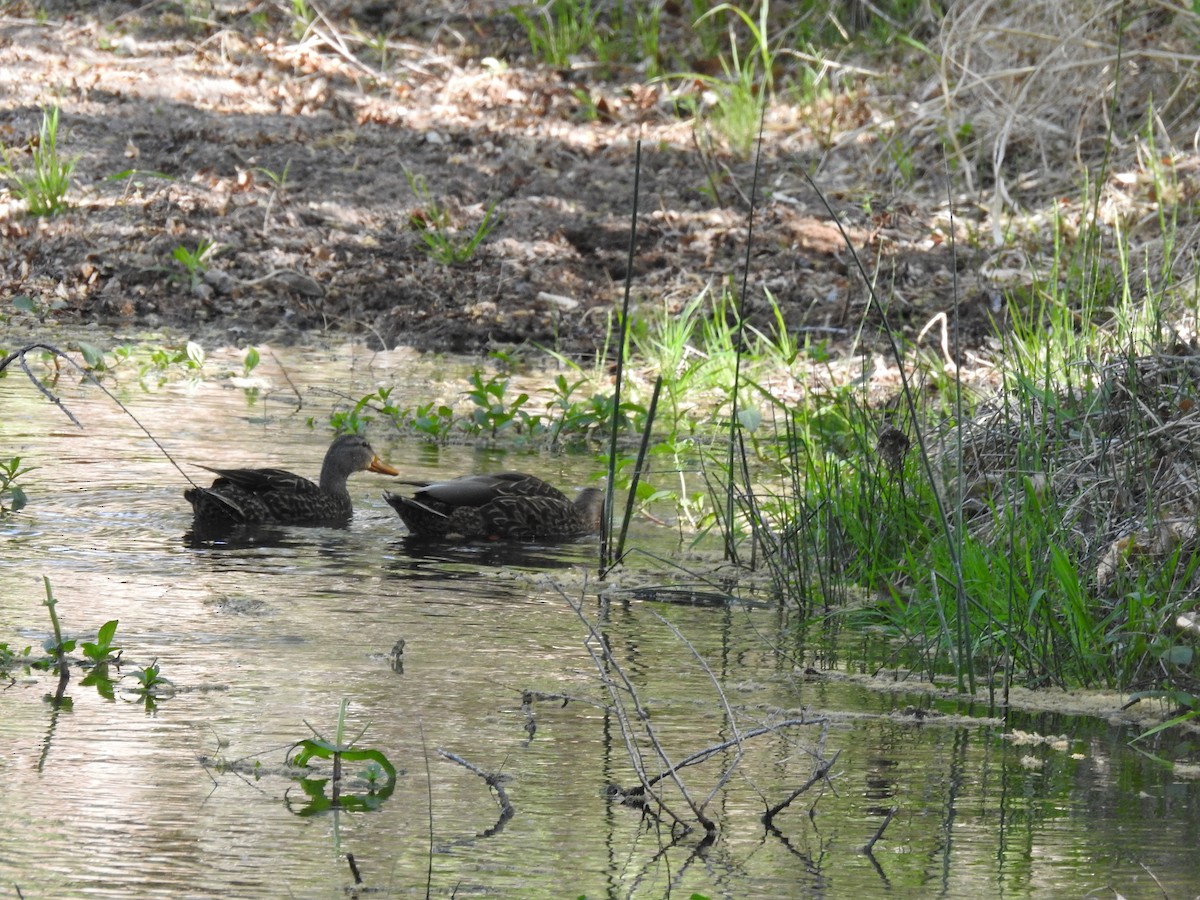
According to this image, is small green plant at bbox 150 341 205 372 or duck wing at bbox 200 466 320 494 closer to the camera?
duck wing at bbox 200 466 320 494

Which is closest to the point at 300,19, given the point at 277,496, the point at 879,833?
the point at 277,496

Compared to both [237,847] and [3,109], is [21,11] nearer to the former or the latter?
[3,109]

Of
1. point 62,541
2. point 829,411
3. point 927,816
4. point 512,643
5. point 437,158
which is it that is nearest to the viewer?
point 927,816

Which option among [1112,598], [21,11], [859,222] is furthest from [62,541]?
[21,11]

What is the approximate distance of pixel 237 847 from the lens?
12.3 ft

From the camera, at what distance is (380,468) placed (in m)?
8.39

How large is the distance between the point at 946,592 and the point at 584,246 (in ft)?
25.5

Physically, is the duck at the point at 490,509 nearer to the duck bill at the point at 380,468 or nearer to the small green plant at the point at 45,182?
the duck bill at the point at 380,468

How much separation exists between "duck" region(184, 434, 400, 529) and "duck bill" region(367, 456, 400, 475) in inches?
5.1

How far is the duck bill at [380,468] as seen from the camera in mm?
8336

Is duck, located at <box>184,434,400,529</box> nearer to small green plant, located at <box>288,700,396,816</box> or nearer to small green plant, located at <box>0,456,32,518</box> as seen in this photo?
small green plant, located at <box>0,456,32,518</box>

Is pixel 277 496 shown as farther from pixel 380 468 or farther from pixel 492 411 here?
pixel 492 411

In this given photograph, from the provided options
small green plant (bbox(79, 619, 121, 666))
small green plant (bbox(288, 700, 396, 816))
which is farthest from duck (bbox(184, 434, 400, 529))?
small green plant (bbox(288, 700, 396, 816))

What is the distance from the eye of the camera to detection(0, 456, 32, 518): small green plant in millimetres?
6523
